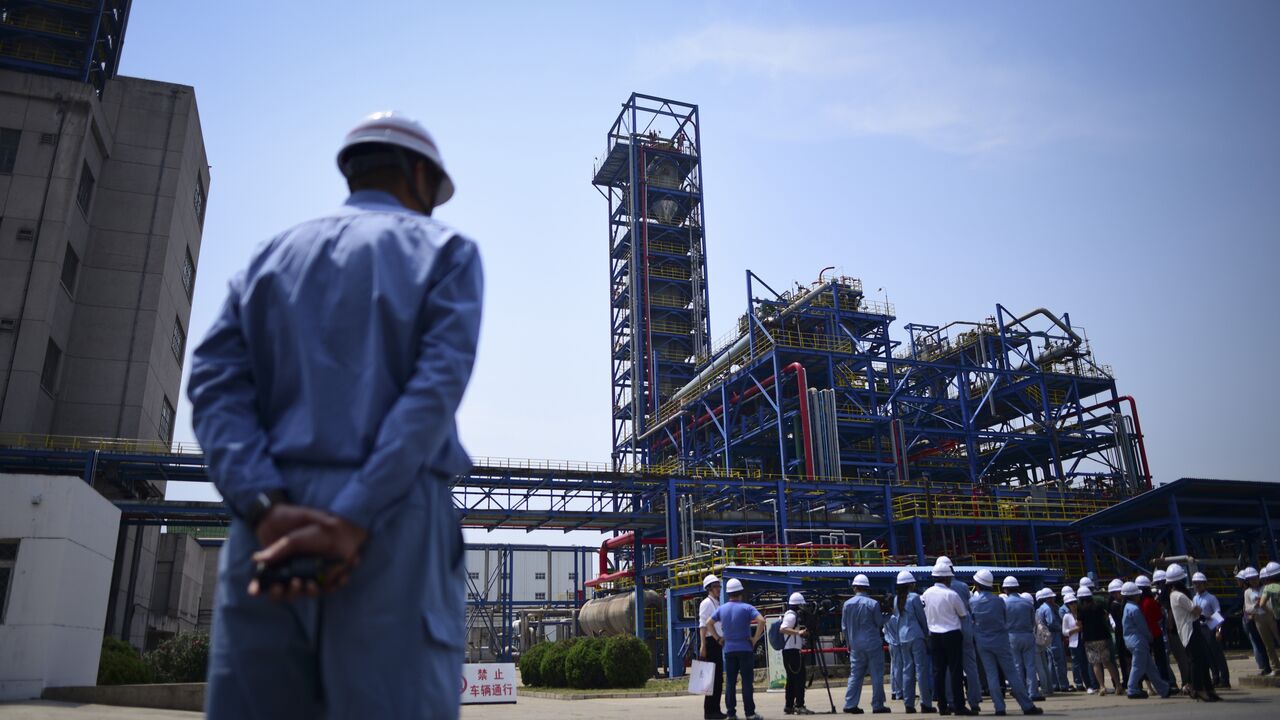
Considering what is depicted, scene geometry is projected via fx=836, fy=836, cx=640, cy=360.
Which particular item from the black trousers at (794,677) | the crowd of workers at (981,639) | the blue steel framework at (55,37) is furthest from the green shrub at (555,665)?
the blue steel framework at (55,37)

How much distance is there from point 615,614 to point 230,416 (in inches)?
1280

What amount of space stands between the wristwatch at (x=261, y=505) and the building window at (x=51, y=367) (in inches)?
1336

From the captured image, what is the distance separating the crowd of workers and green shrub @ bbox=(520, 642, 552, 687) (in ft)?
30.0

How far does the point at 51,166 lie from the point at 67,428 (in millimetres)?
9639

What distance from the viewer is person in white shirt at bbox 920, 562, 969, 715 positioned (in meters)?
10.5

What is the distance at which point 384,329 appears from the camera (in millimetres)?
2227

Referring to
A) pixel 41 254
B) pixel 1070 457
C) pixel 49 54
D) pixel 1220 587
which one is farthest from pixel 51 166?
pixel 1070 457

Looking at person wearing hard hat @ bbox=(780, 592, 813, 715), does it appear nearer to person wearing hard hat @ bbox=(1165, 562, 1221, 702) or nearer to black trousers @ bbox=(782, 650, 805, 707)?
black trousers @ bbox=(782, 650, 805, 707)

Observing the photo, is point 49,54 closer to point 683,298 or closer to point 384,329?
point 683,298

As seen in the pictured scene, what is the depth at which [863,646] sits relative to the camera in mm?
12227

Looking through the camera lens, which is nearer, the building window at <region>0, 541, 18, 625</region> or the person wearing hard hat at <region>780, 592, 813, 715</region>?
the person wearing hard hat at <region>780, 592, 813, 715</region>

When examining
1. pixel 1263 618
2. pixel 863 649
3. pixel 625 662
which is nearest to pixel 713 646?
pixel 863 649

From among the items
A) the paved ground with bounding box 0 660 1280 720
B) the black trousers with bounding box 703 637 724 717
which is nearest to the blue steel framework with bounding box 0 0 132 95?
the paved ground with bounding box 0 660 1280 720

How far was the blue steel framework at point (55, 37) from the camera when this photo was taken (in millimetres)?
33781
